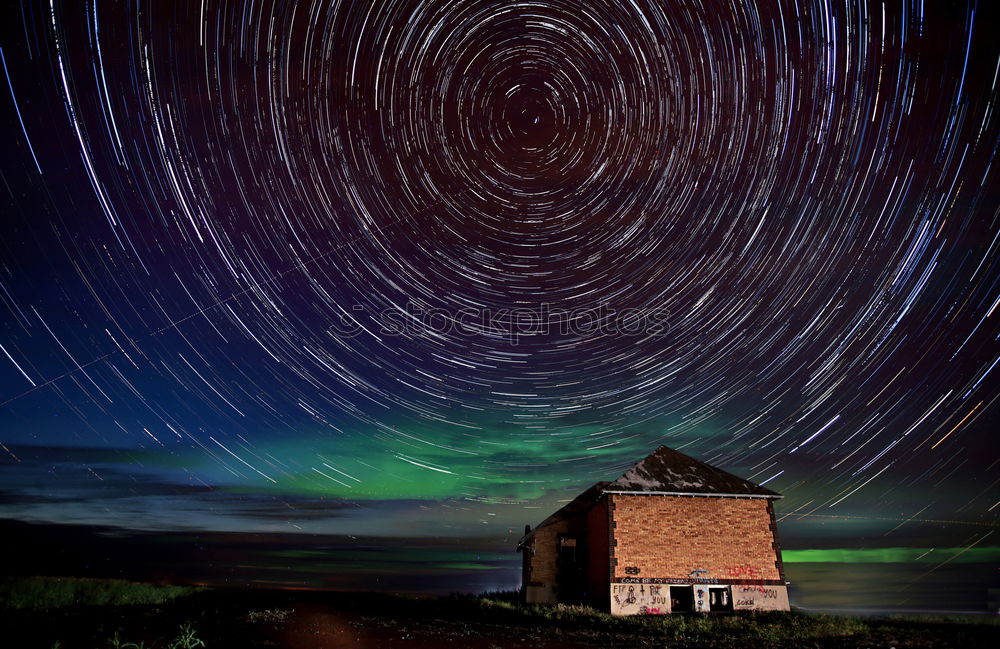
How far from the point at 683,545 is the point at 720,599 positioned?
233 cm

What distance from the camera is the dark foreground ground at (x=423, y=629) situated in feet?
44.2

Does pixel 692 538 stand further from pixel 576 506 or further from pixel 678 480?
pixel 576 506

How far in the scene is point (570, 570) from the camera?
87.7 ft

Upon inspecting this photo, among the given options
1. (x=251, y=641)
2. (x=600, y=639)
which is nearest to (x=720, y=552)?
(x=600, y=639)

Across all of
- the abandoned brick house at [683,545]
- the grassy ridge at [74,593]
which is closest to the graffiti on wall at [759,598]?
the abandoned brick house at [683,545]

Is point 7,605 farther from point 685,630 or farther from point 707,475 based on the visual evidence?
point 707,475

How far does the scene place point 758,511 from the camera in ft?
75.4

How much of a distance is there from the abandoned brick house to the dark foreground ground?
5.24 feet

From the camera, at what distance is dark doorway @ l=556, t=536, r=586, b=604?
25781mm

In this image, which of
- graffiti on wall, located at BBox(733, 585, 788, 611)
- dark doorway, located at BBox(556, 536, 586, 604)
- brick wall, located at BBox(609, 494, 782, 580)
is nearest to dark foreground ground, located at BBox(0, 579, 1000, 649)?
graffiti on wall, located at BBox(733, 585, 788, 611)

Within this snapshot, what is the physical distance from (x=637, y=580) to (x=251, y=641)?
14.3 meters

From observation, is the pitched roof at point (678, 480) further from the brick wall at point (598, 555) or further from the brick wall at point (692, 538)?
the brick wall at point (598, 555)

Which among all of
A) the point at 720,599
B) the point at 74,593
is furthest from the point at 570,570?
the point at 74,593

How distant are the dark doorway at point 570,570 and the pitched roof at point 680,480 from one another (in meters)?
5.30
